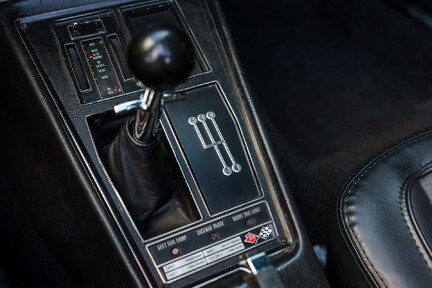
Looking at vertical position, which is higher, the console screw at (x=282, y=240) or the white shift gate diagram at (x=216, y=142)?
the white shift gate diagram at (x=216, y=142)

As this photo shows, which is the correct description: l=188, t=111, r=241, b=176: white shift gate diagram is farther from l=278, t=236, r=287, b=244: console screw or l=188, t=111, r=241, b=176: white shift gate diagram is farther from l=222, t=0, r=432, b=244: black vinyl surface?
l=222, t=0, r=432, b=244: black vinyl surface

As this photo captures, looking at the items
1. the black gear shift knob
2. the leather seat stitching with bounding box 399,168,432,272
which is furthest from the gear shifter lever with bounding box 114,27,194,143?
the leather seat stitching with bounding box 399,168,432,272

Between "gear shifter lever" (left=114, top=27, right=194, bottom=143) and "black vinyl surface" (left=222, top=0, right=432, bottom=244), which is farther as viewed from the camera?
"black vinyl surface" (left=222, top=0, right=432, bottom=244)

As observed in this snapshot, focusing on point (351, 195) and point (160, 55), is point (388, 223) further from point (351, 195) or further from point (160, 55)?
point (160, 55)

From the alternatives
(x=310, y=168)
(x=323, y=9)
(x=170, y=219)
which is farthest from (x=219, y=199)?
(x=323, y=9)

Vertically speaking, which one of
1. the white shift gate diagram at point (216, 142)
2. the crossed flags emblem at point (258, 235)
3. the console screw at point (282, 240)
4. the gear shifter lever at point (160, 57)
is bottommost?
the console screw at point (282, 240)

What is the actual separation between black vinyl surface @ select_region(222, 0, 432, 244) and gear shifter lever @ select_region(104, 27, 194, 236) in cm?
66

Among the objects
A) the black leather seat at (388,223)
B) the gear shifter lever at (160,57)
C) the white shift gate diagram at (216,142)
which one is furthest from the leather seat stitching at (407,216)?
the gear shifter lever at (160,57)

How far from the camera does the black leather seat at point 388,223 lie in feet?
2.76

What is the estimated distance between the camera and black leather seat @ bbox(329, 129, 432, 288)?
0.84 m

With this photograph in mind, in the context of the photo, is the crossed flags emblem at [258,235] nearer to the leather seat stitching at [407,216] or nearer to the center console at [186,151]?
the center console at [186,151]

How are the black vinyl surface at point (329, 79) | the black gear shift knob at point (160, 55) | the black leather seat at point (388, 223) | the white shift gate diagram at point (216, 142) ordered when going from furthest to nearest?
1. the black vinyl surface at point (329, 79)
2. the white shift gate diagram at point (216, 142)
3. the black leather seat at point (388, 223)
4. the black gear shift knob at point (160, 55)

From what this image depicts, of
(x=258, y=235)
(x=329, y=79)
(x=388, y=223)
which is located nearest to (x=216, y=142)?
(x=258, y=235)

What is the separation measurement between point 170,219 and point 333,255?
259 millimetres
